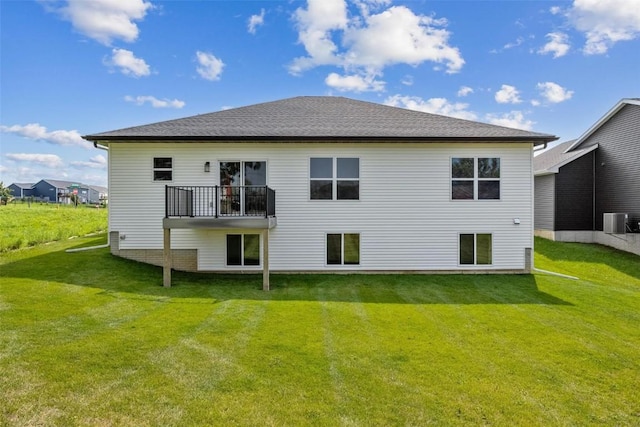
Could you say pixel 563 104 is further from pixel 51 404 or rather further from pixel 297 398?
pixel 51 404

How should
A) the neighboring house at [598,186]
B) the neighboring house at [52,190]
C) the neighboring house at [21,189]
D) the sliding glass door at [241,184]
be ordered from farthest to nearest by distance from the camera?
1. the neighboring house at [21,189]
2. the neighboring house at [52,190]
3. the neighboring house at [598,186]
4. the sliding glass door at [241,184]

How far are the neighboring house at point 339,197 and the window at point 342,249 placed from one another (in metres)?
0.03

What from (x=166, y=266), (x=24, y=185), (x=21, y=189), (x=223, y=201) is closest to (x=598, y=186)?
(x=223, y=201)

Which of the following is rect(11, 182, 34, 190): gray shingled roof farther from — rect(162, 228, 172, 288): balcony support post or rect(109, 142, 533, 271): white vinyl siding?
rect(162, 228, 172, 288): balcony support post

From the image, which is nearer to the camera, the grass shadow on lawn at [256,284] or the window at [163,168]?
the grass shadow on lawn at [256,284]

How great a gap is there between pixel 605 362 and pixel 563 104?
19774mm

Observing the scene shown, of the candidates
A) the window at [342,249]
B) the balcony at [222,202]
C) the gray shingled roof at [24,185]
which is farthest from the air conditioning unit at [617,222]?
the gray shingled roof at [24,185]

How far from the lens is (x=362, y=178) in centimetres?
1131

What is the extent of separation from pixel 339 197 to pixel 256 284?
3836mm

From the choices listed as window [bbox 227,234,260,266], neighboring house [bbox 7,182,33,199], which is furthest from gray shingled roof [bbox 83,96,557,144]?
neighboring house [bbox 7,182,33,199]

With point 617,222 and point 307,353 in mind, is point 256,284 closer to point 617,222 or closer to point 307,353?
point 307,353

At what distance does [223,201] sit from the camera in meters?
11.1

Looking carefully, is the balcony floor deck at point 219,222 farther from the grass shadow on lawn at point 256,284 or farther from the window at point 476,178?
the window at point 476,178

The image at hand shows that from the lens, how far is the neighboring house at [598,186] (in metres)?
15.4
